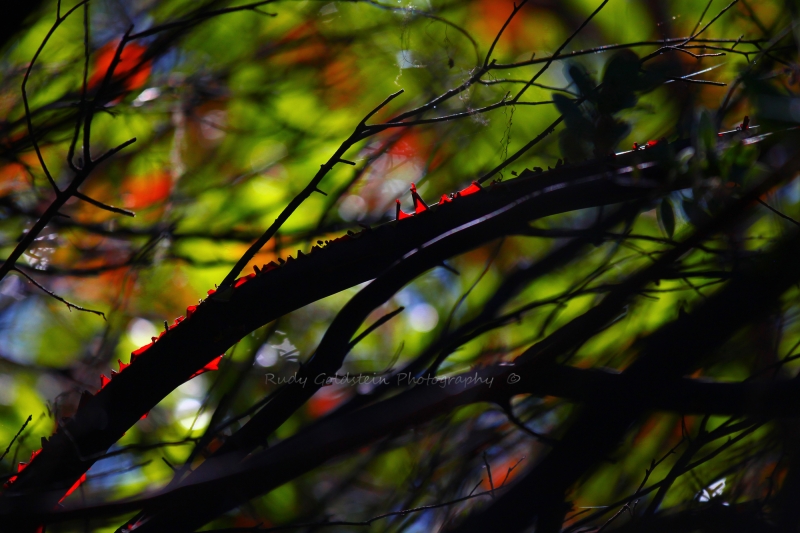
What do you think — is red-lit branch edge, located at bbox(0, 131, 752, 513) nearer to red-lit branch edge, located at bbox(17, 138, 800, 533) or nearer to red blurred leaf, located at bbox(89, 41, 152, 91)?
red-lit branch edge, located at bbox(17, 138, 800, 533)

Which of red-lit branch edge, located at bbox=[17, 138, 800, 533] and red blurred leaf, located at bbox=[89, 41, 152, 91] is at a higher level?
red blurred leaf, located at bbox=[89, 41, 152, 91]

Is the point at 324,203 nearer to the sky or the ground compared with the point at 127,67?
nearer to the ground

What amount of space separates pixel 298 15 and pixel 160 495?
0.84 metres

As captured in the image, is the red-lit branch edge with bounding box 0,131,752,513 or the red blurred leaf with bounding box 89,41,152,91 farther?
the red blurred leaf with bounding box 89,41,152,91

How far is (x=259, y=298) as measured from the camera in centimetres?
57

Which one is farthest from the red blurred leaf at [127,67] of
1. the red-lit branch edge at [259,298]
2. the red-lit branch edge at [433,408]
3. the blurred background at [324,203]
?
the red-lit branch edge at [433,408]

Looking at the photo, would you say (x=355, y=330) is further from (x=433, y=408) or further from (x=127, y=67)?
(x=127, y=67)

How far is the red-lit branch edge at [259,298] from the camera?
1.84 ft

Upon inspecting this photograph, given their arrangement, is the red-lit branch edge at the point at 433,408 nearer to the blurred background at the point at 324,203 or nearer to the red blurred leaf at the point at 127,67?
the blurred background at the point at 324,203

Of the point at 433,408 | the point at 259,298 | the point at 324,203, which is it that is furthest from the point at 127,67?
the point at 433,408

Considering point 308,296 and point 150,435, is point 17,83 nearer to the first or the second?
point 150,435

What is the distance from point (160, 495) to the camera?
51 cm

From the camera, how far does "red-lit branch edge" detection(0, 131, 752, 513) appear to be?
1.84ft

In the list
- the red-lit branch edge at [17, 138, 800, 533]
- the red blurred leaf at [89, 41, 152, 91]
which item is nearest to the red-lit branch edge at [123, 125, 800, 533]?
the red-lit branch edge at [17, 138, 800, 533]
